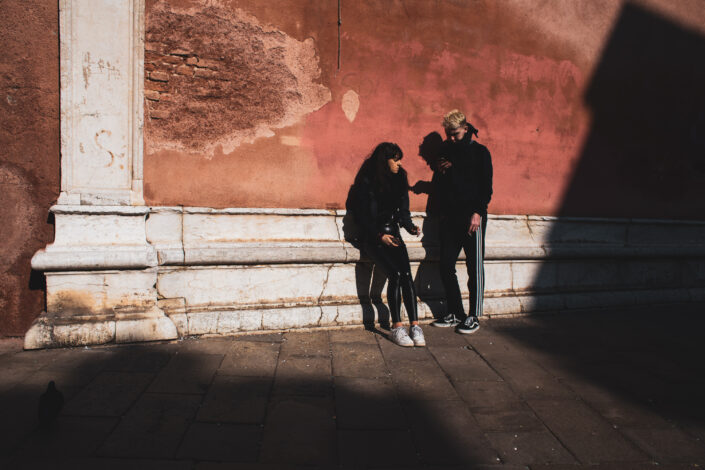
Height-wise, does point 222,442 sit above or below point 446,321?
below

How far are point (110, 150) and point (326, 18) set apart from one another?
2.27 metres

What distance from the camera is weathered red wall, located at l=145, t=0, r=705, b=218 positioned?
4227mm

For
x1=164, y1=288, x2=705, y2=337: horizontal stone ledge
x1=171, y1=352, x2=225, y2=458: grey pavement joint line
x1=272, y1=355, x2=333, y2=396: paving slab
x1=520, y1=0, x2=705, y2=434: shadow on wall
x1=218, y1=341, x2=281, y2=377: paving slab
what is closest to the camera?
x1=171, y1=352, x2=225, y2=458: grey pavement joint line

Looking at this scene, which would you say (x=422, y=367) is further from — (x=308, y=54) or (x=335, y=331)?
(x=308, y=54)

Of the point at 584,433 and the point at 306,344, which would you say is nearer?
the point at 584,433

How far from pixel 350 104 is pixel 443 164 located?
1080 mm

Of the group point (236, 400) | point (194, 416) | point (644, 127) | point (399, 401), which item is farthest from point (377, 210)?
point (644, 127)

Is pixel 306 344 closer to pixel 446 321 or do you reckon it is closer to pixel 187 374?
pixel 187 374

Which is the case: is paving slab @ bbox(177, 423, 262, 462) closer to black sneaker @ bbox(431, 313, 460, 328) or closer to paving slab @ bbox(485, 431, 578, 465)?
paving slab @ bbox(485, 431, 578, 465)

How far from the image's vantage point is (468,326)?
4.59 meters

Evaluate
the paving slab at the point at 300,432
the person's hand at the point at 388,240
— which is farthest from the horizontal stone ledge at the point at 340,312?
the paving slab at the point at 300,432

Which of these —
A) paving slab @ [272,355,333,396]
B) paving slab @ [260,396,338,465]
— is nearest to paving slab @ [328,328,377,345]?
paving slab @ [272,355,333,396]

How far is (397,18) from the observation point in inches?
184

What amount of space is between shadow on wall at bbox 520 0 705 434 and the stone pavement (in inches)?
26.4
